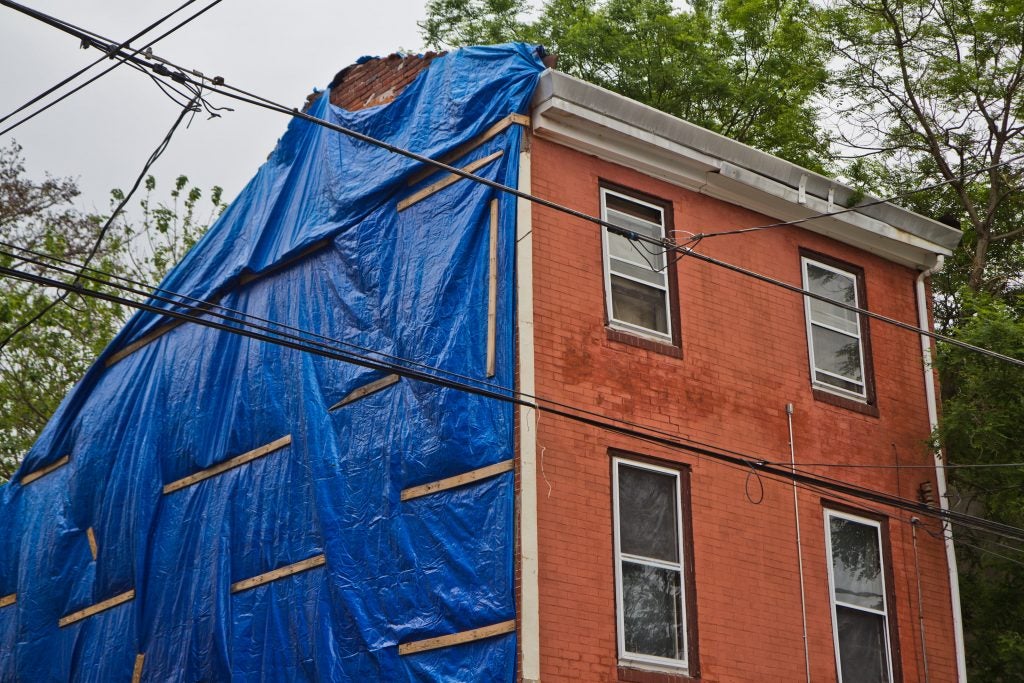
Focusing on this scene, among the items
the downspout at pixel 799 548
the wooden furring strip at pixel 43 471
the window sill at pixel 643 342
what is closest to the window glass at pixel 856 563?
the downspout at pixel 799 548

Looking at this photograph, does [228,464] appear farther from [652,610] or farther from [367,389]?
[652,610]

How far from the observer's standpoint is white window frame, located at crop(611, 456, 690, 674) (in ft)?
A: 39.4

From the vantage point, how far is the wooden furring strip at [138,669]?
52.7 ft

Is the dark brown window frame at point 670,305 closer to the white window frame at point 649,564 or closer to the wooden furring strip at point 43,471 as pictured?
the white window frame at point 649,564

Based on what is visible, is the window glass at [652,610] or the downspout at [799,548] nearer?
the window glass at [652,610]

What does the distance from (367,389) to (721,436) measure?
3.73 metres

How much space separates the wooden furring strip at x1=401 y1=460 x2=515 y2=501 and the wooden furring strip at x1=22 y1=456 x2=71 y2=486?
8032 mm

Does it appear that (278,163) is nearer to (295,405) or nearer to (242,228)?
(242,228)

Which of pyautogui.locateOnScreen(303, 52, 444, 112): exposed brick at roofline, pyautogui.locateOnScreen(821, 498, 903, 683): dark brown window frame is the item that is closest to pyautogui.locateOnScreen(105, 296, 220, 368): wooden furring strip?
pyautogui.locateOnScreen(303, 52, 444, 112): exposed brick at roofline

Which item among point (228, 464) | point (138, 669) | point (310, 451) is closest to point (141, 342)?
point (228, 464)

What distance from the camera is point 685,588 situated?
12711 millimetres

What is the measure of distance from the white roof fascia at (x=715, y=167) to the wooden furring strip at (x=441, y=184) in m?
0.56

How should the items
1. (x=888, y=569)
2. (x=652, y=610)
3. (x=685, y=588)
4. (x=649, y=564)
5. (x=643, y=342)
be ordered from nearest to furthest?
(x=652, y=610) < (x=649, y=564) < (x=685, y=588) < (x=643, y=342) < (x=888, y=569)

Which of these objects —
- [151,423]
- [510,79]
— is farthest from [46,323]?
[510,79]
